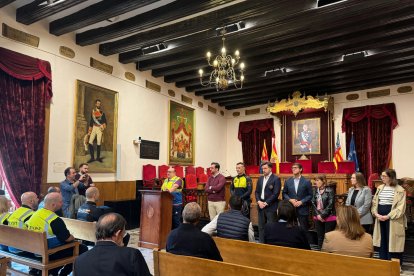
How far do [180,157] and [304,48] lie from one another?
16.5 ft

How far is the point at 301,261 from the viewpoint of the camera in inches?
101

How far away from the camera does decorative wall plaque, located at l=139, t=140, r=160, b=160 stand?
8961 millimetres

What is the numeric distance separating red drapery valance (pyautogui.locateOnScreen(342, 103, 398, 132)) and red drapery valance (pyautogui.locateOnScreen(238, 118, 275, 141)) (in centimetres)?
257

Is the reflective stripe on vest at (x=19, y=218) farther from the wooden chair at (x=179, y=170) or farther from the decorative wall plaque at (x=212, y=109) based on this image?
the decorative wall plaque at (x=212, y=109)

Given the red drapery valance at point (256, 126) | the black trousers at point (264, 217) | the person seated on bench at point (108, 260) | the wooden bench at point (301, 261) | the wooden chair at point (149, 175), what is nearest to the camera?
the person seated on bench at point (108, 260)

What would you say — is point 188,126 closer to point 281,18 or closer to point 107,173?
point 107,173

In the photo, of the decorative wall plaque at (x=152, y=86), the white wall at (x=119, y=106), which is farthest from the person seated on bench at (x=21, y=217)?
the decorative wall plaque at (x=152, y=86)

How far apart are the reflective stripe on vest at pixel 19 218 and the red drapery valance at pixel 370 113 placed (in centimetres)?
981

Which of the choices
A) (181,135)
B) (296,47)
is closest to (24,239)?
(296,47)

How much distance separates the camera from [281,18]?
5.77 metres

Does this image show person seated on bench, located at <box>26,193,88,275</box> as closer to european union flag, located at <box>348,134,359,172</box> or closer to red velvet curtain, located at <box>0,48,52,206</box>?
red velvet curtain, located at <box>0,48,52,206</box>

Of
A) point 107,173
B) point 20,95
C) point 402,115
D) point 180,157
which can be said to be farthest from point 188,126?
point 402,115

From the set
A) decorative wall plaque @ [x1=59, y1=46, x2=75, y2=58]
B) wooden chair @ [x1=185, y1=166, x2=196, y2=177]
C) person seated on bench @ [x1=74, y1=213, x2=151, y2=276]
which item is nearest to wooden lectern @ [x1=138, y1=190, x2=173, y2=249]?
person seated on bench @ [x1=74, y1=213, x2=151, y2=276]

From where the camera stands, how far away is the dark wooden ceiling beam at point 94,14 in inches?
217
